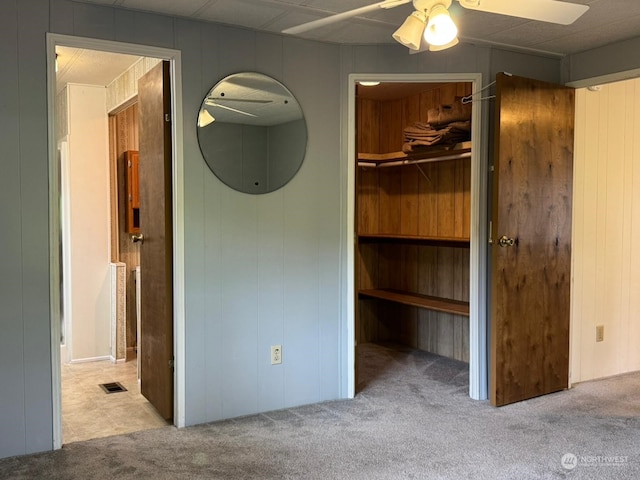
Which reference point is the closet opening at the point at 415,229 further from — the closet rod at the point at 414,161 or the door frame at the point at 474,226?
the door frame at the point at 474,226

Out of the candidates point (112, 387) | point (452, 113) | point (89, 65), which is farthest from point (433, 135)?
point (112, 387)

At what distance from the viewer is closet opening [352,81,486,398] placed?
14.6 feet

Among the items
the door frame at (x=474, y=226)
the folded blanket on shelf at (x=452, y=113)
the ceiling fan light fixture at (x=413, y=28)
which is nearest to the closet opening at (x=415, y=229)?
the folded blanket on shelf at (x=452, y=113)

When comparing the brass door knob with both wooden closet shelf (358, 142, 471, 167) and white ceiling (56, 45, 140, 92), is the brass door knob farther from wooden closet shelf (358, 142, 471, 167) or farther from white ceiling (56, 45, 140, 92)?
white ceiling (56, 45, 140, 92)

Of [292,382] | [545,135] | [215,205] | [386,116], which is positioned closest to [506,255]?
[545,135]

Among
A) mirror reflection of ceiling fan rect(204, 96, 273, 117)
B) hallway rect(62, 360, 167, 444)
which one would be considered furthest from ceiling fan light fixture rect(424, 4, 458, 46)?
hallway rect(62, 360, 167, 444)

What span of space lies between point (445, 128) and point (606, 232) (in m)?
1.32

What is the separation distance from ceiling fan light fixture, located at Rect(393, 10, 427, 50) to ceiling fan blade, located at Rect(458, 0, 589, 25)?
146 mm

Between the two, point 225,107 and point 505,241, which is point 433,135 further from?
point 225,107

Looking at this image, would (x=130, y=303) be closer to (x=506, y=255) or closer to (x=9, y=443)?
(x=9, y=443)

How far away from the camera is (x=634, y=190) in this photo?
4.32 metres

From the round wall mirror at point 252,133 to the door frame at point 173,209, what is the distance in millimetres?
155

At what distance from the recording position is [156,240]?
336 centimetres

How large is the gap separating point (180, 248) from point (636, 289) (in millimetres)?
3312
